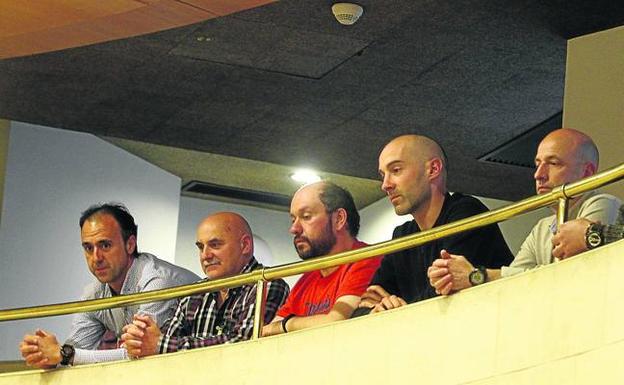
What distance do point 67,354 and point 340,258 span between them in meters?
1.75

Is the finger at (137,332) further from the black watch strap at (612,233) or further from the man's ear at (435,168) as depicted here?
the black watch strap at (612,233)

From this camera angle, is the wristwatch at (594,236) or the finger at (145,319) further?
the finger at (145,319)

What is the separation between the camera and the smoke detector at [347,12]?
32.7ft

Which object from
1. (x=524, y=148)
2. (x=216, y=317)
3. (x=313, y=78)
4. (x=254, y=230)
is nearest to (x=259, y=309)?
(x=216, y=317)

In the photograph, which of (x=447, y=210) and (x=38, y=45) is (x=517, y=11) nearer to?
(x=38, y=45)

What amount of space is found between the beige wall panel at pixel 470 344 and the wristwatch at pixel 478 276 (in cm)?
4

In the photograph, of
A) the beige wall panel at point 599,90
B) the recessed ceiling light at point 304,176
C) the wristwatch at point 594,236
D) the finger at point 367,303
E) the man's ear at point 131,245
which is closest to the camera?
the wristwatch at point 594,236

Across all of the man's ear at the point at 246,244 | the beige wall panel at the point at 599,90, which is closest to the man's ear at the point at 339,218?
the man's ear at the point at 246,244

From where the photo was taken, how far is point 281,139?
13.2 meters

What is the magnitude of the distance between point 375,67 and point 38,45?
97.5 inches

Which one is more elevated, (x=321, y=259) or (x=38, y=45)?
(x=38, y=45)

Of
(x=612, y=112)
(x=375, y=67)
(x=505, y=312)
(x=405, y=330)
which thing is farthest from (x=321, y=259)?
(x=375, y=67)

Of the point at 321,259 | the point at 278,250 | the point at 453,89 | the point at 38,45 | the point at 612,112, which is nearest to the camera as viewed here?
the point at 321,259

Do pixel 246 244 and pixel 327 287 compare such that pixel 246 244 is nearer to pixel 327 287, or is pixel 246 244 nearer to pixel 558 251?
pixel 327 287
